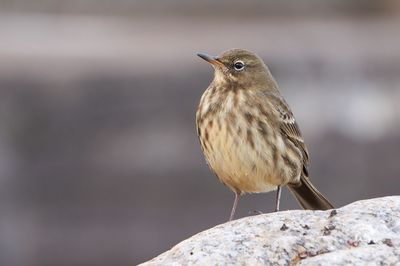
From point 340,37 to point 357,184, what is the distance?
4.70 meters

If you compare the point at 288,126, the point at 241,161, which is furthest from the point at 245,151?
the point at 288,126

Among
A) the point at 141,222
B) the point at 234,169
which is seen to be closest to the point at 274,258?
the point at 234,169

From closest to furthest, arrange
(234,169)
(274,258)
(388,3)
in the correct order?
(274,258), (234,169), (388,3)

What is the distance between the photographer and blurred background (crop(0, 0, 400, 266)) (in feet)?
51.7

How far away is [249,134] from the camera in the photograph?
920cm

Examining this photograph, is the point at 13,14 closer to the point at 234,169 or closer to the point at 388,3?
the point at 388,3

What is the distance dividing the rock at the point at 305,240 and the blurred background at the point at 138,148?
726 cm

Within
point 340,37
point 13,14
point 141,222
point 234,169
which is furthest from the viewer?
point 13,14

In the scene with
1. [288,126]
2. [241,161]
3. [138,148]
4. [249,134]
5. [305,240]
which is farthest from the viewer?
[138,148]

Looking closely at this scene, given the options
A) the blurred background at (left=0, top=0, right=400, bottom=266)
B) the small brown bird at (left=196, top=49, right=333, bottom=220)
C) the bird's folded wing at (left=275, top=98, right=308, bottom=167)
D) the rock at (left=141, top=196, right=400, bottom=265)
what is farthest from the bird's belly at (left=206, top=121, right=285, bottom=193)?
the blurred background at (left=0, top=0, right=400, bottom=266)

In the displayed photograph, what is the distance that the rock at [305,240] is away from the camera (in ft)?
23.2

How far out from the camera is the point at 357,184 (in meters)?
15.9

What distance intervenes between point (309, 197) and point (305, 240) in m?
2.42

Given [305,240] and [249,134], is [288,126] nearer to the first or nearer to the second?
[249,134]
